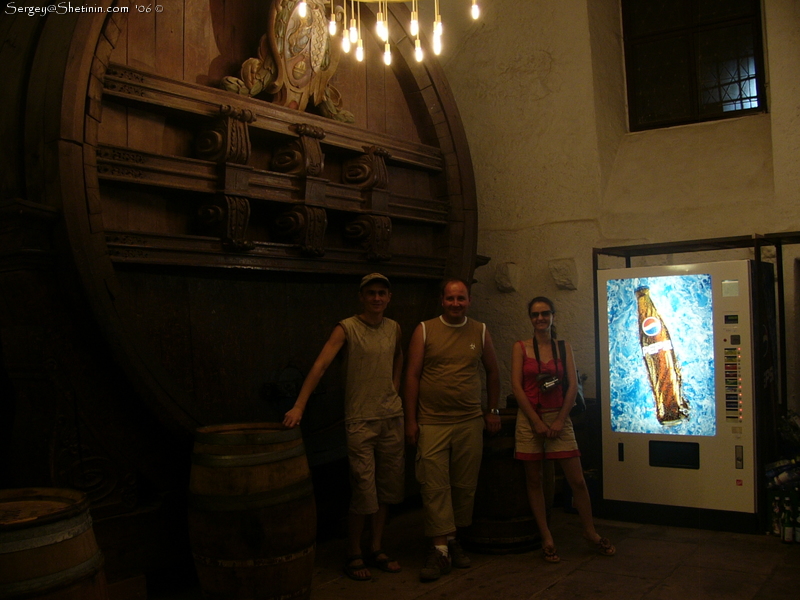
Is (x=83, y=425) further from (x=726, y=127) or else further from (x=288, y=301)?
(x=726, y=127)

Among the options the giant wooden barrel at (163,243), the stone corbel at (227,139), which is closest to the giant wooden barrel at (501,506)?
the giant wooden barrel at (163,243)

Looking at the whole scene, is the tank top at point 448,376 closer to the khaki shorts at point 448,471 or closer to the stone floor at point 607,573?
the khaki shorts at point 448,471

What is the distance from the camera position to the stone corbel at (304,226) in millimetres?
3465

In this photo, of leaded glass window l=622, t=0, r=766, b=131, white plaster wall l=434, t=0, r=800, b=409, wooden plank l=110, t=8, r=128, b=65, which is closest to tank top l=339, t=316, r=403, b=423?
wooden plank l=110, t=8, r=128, b=65

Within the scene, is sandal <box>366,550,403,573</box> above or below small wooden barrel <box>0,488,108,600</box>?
below

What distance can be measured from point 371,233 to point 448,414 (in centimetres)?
98

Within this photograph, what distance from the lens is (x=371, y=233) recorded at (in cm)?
380

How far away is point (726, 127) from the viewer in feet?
15.7

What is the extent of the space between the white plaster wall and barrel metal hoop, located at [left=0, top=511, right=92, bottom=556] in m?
3.54

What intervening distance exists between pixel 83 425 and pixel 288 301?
1078mm

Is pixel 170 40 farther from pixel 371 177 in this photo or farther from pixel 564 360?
pixel 564 360

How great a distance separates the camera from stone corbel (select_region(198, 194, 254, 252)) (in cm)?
316

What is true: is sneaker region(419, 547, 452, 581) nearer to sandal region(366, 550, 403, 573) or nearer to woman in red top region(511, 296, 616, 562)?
sandal region(366, 550, 403, 573)

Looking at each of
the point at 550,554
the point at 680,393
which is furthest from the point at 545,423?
the point at 680,393
